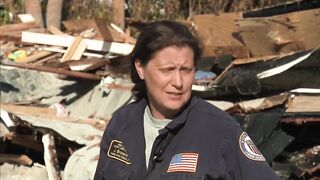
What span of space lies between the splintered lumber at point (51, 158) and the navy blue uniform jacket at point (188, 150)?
3025 mm

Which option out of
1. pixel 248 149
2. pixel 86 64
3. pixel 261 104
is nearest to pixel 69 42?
pixel 86 64

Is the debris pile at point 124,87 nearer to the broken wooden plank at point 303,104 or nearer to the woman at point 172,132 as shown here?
the broken wooden plank at point 303,104

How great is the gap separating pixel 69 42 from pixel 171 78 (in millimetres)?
5071

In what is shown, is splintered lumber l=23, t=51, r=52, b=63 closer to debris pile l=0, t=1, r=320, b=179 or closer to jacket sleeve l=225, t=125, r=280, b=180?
debris pile l=0, t=1, r=320, b=179

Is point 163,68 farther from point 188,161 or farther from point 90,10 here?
point 90,10

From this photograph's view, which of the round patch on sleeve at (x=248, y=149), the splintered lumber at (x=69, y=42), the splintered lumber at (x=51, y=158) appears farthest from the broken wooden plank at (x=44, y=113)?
the round patch on sleeve at (x=248, y=149)

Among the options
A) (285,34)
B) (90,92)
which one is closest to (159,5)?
(90,92)

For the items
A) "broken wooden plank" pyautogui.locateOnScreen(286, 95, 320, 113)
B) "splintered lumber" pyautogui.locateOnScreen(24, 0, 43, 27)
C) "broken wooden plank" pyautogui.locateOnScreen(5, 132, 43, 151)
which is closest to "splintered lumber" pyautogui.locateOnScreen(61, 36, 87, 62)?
"broken wooden plank" pyautogui.locateOnScreen(5, 132, 43, 151)

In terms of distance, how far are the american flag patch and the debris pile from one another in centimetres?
259

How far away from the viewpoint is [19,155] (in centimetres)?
600

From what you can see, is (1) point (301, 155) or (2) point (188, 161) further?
(1) point (301, 155)

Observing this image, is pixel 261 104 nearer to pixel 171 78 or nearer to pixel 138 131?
pixel 138 131

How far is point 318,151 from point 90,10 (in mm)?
6519

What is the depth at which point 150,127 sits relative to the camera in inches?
93.2
